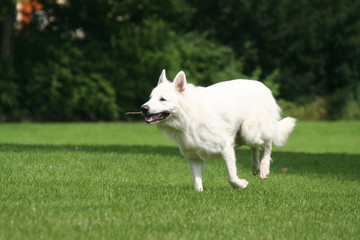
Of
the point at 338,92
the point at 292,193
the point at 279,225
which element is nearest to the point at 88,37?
the point at 338,92

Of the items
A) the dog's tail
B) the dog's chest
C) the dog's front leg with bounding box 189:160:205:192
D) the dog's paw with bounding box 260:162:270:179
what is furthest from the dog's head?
the dog's tail

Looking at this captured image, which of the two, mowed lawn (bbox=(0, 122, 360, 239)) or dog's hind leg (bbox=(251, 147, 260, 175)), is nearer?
mowed lawn (bbox=(0, 122, 360, 239))

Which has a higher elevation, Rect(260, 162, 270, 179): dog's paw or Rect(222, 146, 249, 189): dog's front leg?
Rect(222, 146, 249, 189): dog's front leg

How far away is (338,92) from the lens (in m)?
36.2

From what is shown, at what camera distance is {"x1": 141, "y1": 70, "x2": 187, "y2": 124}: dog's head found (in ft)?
28.0

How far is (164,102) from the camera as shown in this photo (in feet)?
28.3

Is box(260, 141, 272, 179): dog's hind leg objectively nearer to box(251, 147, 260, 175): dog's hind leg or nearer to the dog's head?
box(251, 147, 260, 175): dog's hind leg

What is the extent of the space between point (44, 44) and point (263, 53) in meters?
12.4

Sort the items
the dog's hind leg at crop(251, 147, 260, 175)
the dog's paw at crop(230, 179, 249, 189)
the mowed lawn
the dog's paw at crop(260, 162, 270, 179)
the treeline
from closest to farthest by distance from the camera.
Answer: the mowed lawn
the dog's paw at crop(230, 179, 249, 189)
the dog's paw at crop(260, 162, 270, 179)
the dog's hind leg at crop(251, 147, 260, 175)
the treeline

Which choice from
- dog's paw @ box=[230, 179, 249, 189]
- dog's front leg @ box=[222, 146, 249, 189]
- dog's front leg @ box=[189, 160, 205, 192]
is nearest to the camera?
Result: dog's front leg @ box=[222, 146, 249, 189]

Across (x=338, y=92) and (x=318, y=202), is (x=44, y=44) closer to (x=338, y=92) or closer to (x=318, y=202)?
(x=338, y=92)

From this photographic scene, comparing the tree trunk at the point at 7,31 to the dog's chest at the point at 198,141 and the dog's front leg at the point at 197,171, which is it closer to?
the dog's front leg at the point at 197,171

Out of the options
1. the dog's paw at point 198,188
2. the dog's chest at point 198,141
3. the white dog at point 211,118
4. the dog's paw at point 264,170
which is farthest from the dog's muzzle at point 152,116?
the dog's paw at point 264,170

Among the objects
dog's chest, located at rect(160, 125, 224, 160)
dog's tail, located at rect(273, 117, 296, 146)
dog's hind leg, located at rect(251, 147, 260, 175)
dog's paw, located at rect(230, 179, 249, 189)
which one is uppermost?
dog's chest, located at rect(160, 125, 224, 160)
